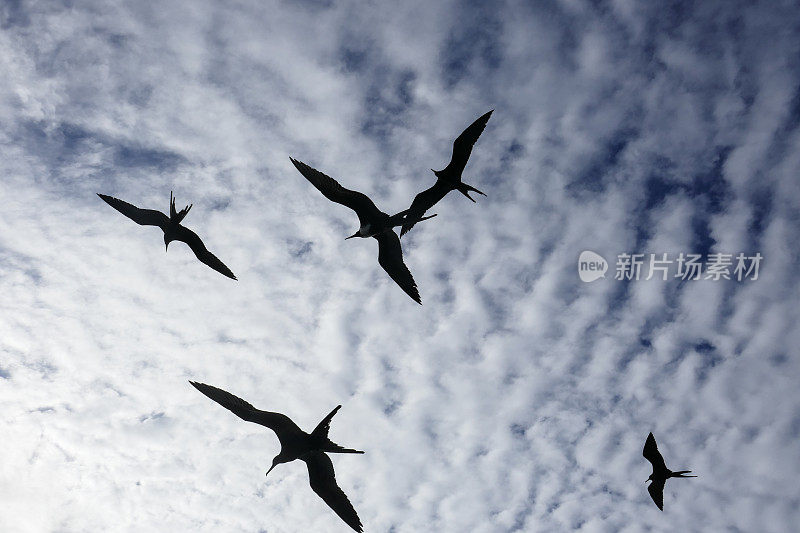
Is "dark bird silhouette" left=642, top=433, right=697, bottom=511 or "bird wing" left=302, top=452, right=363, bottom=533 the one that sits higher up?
"dark bird silhouette" left=642, top=433, right=697, bottom=511

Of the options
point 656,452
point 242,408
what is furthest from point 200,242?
point 656,452

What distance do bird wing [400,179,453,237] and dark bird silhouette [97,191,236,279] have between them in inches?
208

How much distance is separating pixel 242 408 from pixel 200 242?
527 cm

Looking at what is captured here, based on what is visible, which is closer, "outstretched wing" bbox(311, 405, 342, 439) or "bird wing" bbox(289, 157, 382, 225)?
"outstretched wing" bbox(311, 405, 342, 439)

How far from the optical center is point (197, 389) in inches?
396

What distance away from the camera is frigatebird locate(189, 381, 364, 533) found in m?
10.3

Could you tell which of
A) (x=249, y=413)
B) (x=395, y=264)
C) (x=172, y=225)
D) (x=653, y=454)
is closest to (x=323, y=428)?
(x=249, y=413)

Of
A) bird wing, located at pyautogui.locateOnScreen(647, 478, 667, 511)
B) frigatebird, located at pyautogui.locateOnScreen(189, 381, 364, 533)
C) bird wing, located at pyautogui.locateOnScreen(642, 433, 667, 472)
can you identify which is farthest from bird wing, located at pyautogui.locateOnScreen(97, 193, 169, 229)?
bird wing, located at pyautogui.locateOnScreen(647, 478, 667, 511)

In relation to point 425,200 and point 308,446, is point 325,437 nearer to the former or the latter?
point 308,446

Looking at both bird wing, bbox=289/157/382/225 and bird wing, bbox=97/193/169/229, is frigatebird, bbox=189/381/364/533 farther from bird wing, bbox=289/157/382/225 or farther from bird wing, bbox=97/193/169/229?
bird wing, bbox=97/193/169/229

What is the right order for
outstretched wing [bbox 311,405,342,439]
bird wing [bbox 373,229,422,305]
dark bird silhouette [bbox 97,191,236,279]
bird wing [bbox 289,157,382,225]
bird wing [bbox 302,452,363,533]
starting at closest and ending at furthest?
outstretched wing [bbox 311,405,342,439] < bird wing [bbox 302,452,363,533] < bird wing [bbox 289,157,382,225] < bird wing [bbox 373,229,422,305] < dark bird silhouette [bbox 97,191,236,279]

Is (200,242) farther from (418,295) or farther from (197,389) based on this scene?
(418,295)

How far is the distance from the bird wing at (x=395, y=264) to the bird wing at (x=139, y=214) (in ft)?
18.1

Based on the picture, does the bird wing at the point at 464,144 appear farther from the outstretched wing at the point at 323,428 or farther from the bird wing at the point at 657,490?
the bird wing at the point at 657,490
